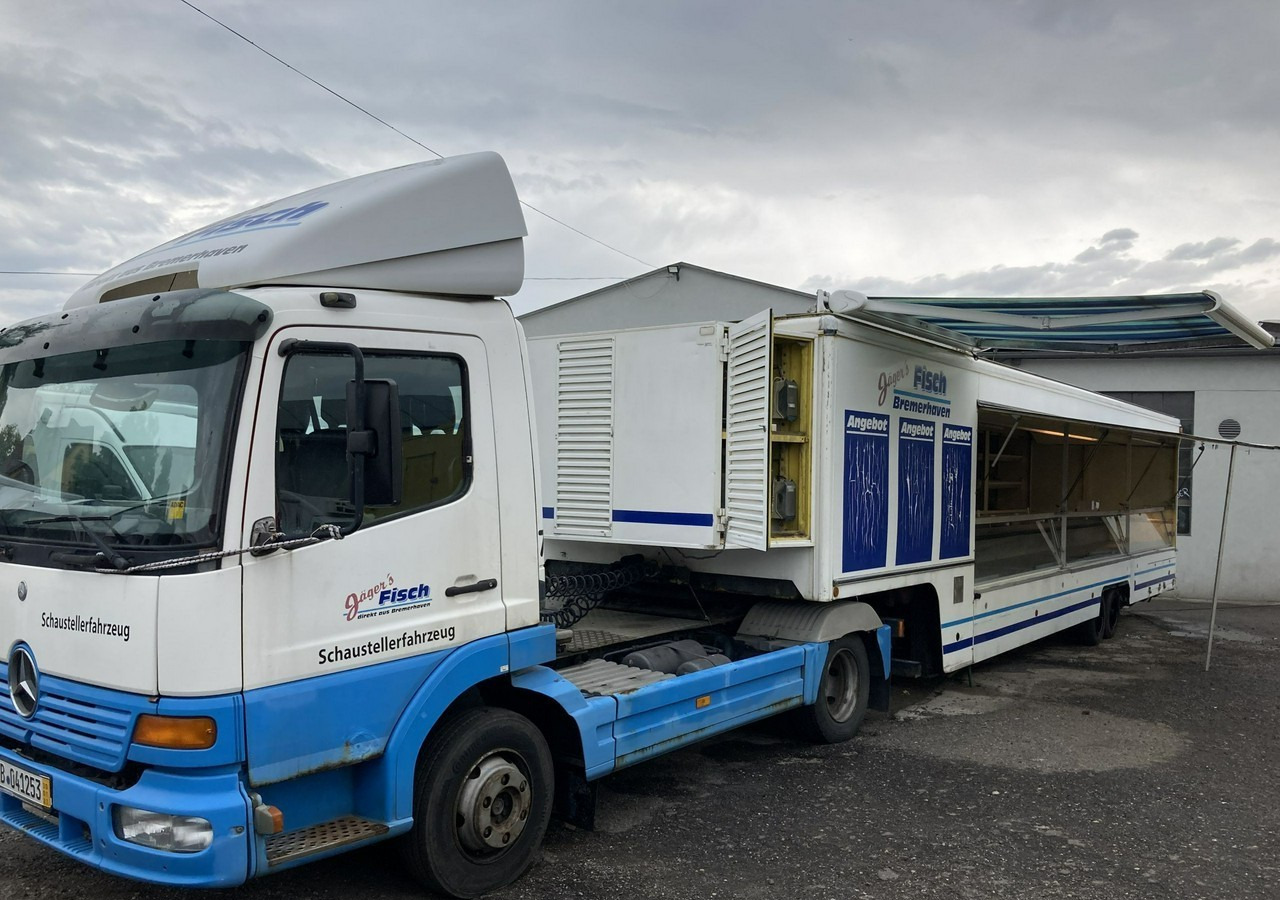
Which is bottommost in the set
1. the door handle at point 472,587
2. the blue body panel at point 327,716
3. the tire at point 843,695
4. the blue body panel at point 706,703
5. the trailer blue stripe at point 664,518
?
the tire at point 843,695

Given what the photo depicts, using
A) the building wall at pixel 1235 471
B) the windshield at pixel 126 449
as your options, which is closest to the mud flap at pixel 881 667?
the windshield at pixel 126 449

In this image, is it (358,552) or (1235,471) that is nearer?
(358,552)

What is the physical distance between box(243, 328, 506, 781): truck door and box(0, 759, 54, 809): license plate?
0.83 m

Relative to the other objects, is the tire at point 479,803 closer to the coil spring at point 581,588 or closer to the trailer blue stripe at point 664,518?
the coil spring at point 581,588

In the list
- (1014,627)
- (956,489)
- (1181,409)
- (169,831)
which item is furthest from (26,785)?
(1181,409)

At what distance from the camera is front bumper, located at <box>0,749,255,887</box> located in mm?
3268

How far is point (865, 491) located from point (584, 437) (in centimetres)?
186

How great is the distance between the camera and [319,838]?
3645mm

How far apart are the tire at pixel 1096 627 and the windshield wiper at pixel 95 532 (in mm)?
10249

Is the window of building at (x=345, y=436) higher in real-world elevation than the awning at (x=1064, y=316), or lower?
lower

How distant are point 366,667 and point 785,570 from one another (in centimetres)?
306

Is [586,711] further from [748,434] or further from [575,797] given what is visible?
[748,434]

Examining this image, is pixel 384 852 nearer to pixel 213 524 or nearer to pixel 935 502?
pixel 213 524

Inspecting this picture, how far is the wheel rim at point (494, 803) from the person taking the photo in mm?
4102
